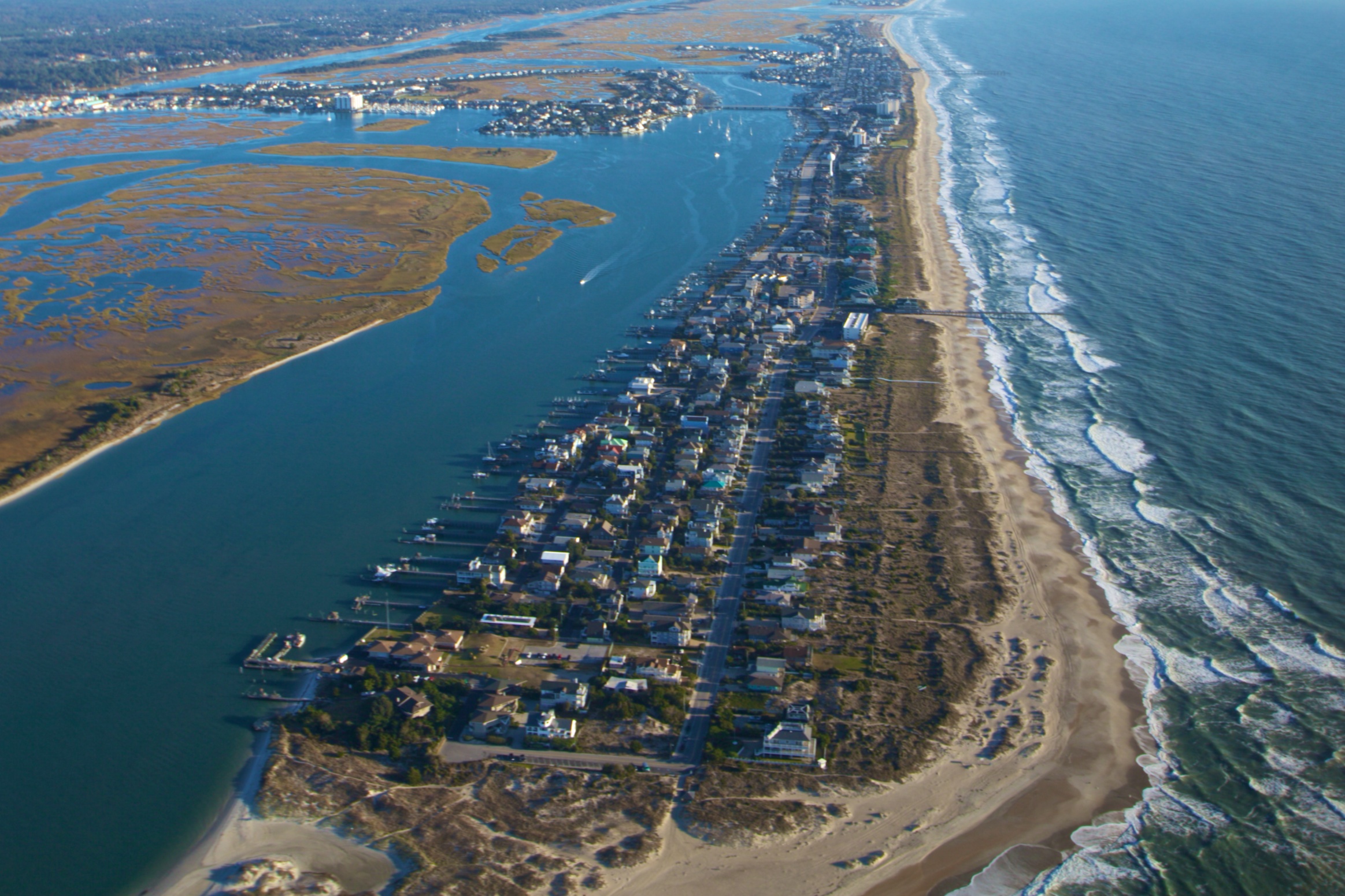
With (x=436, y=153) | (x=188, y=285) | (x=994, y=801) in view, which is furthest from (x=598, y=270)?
(x=994, y=801)

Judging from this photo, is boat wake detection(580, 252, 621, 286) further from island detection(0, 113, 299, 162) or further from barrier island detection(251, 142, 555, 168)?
island detection(0, 113, 299, 162)

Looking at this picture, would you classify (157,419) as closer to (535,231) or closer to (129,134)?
(535,231)

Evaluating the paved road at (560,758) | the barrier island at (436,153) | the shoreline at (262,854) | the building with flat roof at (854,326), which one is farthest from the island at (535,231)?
the shoreline at (262,854)

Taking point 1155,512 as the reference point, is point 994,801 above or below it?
below

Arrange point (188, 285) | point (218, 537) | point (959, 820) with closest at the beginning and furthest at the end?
1. point (959, 820)
2. point (218, 537)
3. point (188, 285)

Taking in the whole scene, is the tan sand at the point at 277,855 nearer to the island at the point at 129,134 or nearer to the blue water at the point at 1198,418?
the blue water at the point at 1198,418

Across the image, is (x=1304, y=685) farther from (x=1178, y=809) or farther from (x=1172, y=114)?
(x=1172, y=114)

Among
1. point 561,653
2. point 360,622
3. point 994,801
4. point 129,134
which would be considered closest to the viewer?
point 994,801
